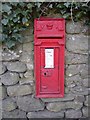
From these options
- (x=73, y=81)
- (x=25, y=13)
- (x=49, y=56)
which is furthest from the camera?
(x=73, y=81)

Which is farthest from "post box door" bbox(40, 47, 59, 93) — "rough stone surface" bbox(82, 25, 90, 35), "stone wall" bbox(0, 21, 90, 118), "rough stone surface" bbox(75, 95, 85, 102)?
"rough stone surface" bbox(82, 25, 90, 35)

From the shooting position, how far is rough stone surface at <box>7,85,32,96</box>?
9.78ft

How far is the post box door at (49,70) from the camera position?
9.50ft

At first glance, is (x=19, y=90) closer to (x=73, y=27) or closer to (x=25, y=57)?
(x=25, y=57)

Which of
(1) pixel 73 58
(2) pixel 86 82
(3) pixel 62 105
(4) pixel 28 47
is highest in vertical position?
(4) pixel 28 47

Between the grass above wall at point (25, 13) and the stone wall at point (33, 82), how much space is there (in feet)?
0.32

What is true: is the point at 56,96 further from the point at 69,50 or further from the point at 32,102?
the point at 69,50

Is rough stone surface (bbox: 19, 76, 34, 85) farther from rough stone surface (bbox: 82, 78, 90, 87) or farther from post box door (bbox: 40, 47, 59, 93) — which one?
rough stone surface (bbox: 82, 78, 90, 87)

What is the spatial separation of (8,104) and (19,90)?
0.67 feet

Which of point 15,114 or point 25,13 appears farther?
point 15,114

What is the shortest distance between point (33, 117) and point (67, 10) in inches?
49.5

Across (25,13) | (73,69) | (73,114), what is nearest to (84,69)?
(73,69)

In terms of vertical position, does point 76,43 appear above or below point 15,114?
above

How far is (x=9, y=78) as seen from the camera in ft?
9.68
